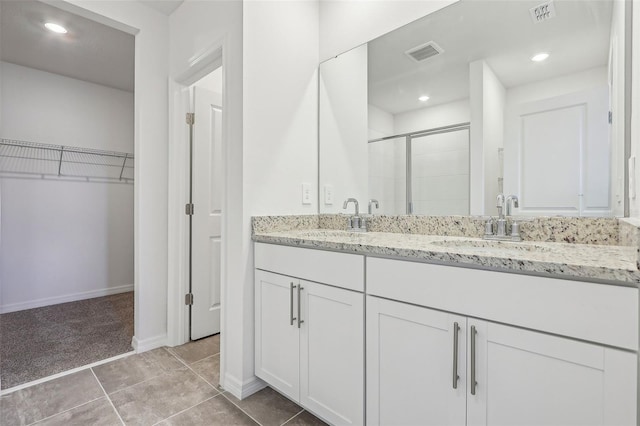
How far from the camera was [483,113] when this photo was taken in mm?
1520

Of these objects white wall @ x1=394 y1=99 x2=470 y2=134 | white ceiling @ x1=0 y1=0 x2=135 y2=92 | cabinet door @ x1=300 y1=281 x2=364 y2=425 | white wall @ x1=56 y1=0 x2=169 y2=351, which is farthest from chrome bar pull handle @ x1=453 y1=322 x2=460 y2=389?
white ceiling @ x1=0 y1=0 x2=135 y2=92

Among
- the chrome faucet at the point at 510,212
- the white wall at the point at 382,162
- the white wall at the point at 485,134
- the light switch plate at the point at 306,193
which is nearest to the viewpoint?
the chrome faucet at the point at 510,212

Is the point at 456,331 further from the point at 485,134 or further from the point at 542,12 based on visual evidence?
the point at 542,12

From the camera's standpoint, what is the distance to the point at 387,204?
1.88 meters

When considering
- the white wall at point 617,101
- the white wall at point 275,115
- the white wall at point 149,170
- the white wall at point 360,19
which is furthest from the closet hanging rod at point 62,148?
the white wall at point 617,101

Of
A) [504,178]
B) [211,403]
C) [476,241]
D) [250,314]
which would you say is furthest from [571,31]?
[211,403]

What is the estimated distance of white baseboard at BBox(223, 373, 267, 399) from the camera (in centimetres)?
164

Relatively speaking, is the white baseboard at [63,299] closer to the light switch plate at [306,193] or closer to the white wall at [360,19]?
the light switch plate at [306,193]

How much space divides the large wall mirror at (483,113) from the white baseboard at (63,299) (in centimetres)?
304

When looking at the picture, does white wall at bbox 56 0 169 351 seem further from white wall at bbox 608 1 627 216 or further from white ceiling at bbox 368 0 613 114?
white wall at bbox 608 1 627 216

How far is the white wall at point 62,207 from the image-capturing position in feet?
9.99

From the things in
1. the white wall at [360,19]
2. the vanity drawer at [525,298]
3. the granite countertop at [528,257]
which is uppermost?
the white wall at [360,19]

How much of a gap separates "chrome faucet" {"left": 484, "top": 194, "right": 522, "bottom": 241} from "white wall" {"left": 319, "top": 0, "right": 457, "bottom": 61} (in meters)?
1.03

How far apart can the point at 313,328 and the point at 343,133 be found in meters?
1.27
